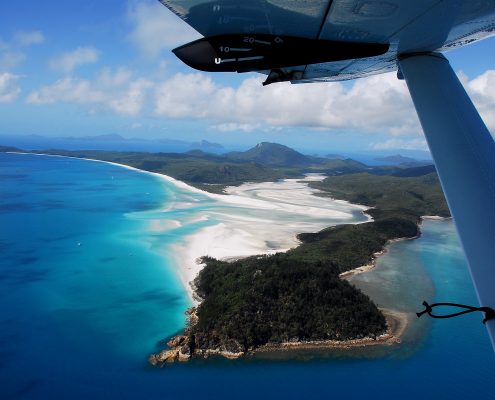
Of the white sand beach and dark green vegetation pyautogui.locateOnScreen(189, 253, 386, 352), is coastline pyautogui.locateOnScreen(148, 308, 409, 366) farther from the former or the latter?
the white sand beach

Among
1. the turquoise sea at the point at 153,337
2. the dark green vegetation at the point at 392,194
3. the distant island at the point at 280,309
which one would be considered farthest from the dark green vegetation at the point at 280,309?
the dark green vegetation at the point at 392,194

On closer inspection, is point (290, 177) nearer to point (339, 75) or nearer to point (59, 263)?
point (59, 263)

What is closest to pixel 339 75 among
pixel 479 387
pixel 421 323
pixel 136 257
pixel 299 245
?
pixel 479 387

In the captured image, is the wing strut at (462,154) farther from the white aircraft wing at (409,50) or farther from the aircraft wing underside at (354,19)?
the aircraft wing underside at (354,19)

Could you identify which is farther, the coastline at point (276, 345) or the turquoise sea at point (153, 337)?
the coastline at point (276, 345)

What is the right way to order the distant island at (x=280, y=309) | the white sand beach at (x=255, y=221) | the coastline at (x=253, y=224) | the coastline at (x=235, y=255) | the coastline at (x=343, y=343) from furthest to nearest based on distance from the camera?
the white sand beach at (x=255, y=221), the coastline at (x=253, y=224), the coastline at (x=235, y=255), the coastline at (x=343, y=343), the distant island at (x=280, y=309)

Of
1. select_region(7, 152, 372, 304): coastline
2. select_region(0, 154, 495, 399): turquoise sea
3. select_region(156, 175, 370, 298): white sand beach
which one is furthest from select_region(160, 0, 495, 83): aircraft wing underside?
select_region(156, 175, 370, 298): white sand beach

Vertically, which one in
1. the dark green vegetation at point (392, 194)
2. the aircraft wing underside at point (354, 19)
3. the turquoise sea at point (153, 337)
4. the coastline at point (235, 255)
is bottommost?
the turquoise sea at point (153, 337)
